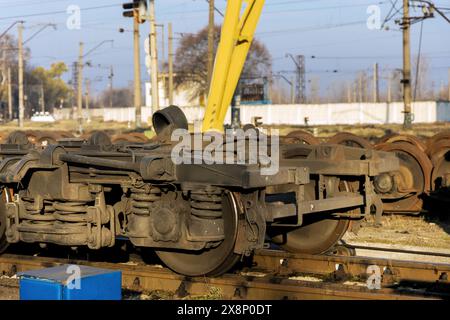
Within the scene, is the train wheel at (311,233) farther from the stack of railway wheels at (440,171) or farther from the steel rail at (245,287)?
the stack of railway wheels at (440,171)

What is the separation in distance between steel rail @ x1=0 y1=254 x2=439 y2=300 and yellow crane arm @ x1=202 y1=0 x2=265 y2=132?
352cm

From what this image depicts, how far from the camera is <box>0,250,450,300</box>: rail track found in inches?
285

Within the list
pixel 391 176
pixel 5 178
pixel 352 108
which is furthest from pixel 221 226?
pixel 352 108

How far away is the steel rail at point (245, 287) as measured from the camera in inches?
279

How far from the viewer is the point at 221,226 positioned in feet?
24.6

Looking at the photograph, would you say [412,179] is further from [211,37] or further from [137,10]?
[211,37]

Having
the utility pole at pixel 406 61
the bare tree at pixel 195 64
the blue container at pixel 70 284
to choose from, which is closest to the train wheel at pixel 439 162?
the blue container at pixel 70 284

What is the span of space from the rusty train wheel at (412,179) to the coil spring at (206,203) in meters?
7.11

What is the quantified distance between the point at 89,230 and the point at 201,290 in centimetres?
141

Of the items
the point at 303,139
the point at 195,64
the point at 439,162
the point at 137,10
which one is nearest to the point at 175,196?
the point at 303,139

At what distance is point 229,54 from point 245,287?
15.4 feet

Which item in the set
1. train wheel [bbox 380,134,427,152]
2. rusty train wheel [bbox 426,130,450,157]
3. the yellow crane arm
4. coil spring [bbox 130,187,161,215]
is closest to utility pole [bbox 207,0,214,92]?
train wheel [bbox 380,134,427,152]

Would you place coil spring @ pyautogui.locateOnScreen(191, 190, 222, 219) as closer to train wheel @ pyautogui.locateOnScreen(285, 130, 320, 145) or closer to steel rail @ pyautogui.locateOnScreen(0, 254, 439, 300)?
steel rail @ pyautogui.locateOnScreen(0, 254, 439, 300)
